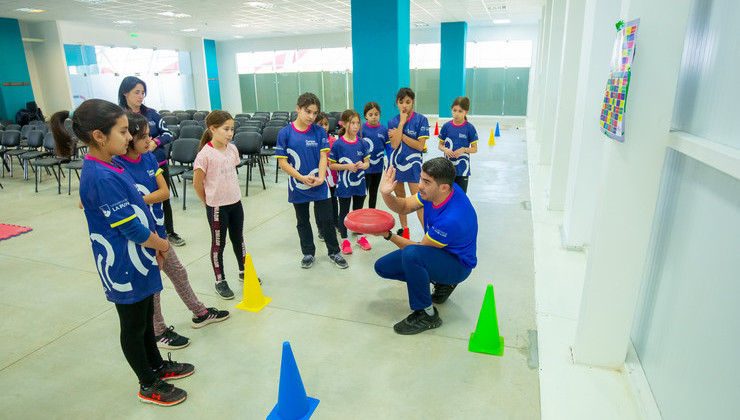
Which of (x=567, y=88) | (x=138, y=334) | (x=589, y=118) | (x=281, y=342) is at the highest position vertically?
(x=567, y=88)

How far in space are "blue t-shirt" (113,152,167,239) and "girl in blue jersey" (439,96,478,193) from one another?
283 centimetres

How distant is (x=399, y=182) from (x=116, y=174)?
2.94 meters

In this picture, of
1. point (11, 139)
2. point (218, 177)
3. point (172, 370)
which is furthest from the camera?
point (11, 139)

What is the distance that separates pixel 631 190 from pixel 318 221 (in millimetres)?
2649

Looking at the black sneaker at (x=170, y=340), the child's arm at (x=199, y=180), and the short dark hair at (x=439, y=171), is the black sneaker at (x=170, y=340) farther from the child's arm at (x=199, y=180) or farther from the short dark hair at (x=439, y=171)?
the short dark hair at (x=439, y=171)

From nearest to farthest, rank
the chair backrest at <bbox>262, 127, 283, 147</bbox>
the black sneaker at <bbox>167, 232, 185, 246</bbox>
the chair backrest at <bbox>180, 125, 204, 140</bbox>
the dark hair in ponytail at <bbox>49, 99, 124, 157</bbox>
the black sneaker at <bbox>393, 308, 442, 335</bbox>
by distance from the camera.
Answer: the dark hair in ponytail at <bbox>49, 99, 124, 157</bbox>
the black sneaker at <bbox>393, 308, 442, 335</bbox>
the black sneaker at <bbox>167, 232, 185, 246</bbox>
the chair backrest at <bbox>180, 125, 204, 140</bbox>
the chair backrest at <bbox>262, 127, 283, 147</bbox>

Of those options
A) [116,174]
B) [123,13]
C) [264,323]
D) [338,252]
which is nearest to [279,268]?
[338,252]

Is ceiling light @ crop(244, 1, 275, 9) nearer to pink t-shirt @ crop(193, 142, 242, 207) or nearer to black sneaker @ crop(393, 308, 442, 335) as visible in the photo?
pink t-shirt @ crop(193, 142, 242, 207)

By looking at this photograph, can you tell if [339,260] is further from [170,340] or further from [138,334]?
[138,334]

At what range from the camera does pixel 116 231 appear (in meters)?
2.00

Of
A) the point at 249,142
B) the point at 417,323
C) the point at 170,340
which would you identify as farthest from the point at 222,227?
the point at 249,142

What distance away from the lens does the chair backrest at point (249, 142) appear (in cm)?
695

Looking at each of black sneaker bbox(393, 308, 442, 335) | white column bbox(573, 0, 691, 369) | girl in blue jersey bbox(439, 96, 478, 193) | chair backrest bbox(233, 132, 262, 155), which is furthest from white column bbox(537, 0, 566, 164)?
black sneaker bbox(393, 308, 442, 335)

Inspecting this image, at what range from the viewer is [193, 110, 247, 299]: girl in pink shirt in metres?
3.16
